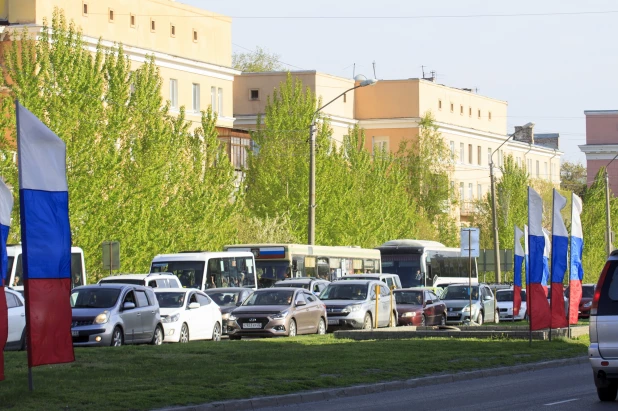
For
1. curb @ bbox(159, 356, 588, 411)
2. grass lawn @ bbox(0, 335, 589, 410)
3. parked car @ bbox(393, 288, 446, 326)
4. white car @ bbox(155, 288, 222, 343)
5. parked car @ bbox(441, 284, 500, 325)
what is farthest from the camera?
parked car @ bbox(441, 284, 500, 325)

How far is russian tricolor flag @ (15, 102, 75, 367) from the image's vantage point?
17.0 m

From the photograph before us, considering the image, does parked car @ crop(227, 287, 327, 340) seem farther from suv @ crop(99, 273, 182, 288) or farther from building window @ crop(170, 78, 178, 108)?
building window @ crop(170, 78, 178, 108)

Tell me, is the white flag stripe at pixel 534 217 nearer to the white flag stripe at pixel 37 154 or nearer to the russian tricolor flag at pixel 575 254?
the russian tricolor flag at pixel 575 254

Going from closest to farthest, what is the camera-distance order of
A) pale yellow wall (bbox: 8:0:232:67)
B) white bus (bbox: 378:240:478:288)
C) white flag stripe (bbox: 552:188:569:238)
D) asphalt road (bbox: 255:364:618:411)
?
asphalt road (bbox: 255:364:618:411)
white flag stripe (bbox: 552:188:569:238)
white bus (bbox: 378:240:478:288)
pale yellow wall (bbox: 8:0:232:67)

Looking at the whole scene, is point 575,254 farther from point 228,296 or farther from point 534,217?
point 228,296

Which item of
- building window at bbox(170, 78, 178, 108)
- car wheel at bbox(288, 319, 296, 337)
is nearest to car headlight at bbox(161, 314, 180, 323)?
car wheel at bbox(288, 319, 296, 337)

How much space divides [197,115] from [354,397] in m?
55.8

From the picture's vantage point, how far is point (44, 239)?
676 inches

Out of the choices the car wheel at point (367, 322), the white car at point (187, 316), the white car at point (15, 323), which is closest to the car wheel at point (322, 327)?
the car wheel at point (367, 322)

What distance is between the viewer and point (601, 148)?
122 m

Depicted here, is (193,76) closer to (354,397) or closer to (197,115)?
(197,115)

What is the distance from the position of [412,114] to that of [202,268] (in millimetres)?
52359

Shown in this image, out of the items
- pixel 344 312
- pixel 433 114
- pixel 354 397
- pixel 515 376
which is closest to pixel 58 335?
pixel 354 397

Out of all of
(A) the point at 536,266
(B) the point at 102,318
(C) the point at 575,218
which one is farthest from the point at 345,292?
(B) the point at 102,318
